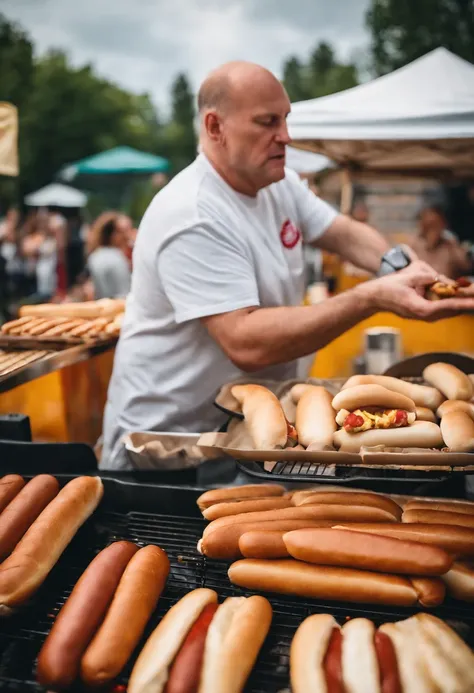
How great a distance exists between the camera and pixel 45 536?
1.86m

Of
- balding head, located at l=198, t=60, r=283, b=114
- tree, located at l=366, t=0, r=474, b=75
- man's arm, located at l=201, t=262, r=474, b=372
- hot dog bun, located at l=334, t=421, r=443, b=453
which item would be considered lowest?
hot dog bun, located at l=334, t=421, r=443, b=453

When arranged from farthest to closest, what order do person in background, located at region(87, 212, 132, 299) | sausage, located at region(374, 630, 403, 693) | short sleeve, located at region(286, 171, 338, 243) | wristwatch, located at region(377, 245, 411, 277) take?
person in background, located at region(87, 212, 132, 299), short sleeve, located at region(286, 171, 338, 243), wristwatch, located at region(377, 245, 411, 277), sausage, located at region(374, 630, 403, 693)

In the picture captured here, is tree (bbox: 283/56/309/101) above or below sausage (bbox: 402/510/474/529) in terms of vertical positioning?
above

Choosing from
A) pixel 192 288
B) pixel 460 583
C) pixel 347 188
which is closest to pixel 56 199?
pixel 347 188

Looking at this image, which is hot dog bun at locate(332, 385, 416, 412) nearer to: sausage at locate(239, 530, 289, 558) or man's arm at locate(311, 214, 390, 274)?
sausage at locate(239, 530, 289, 558)

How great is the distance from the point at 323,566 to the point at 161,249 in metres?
1.40

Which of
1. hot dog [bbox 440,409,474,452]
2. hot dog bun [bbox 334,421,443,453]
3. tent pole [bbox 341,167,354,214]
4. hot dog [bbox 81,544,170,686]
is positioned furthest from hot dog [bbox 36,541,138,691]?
tent pole [bbox 341,167,354,214]

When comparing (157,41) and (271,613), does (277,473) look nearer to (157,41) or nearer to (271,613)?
(271,613)

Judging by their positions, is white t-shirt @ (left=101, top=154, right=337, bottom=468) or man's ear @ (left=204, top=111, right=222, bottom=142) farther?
man's ear @ (left=204, top=111, right=222, bottom=142)

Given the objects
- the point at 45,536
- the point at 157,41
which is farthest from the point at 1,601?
the point at 157,41

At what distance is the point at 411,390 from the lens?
2.31 meters

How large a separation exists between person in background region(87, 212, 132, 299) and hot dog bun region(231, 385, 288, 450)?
5.56m

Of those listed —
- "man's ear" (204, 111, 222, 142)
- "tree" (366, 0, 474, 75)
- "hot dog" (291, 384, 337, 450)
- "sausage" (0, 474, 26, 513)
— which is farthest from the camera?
"tree" (366, 0, 474, 75)

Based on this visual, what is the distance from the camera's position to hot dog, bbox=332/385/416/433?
2.06 metres
